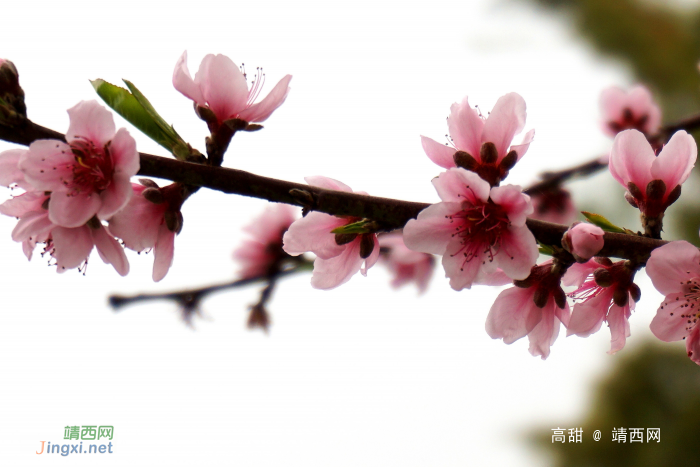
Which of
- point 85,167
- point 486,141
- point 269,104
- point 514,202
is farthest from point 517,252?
point 85,167

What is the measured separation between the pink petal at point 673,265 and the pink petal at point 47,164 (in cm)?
52

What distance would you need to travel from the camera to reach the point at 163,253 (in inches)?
20.5

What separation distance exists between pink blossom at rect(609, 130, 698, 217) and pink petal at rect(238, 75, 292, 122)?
14.0 inches

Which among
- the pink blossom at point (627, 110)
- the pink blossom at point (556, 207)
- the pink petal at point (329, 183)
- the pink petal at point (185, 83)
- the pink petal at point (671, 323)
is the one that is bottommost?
the pink petal at point (671, 323)

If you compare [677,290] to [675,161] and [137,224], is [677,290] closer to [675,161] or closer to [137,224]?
[675,161]

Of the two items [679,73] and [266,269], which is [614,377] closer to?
[679,73]

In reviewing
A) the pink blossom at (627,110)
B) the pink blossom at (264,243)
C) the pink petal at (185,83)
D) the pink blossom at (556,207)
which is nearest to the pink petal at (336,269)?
the pink petal at (185,83)

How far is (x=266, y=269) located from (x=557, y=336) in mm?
877

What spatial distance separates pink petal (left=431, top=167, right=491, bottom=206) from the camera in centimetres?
46

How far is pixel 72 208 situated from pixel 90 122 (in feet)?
0.26

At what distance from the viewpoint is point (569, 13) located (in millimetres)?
4504

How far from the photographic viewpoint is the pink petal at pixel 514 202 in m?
0.46

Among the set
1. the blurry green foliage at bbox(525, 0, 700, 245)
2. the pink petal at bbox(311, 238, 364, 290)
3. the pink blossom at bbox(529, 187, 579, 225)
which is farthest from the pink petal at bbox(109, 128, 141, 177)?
the blurry green foliage at bbox(525, 0, 700, 245)

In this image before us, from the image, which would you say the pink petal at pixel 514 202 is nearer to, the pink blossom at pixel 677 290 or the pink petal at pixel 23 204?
the pink blossom at pixel 677 290
